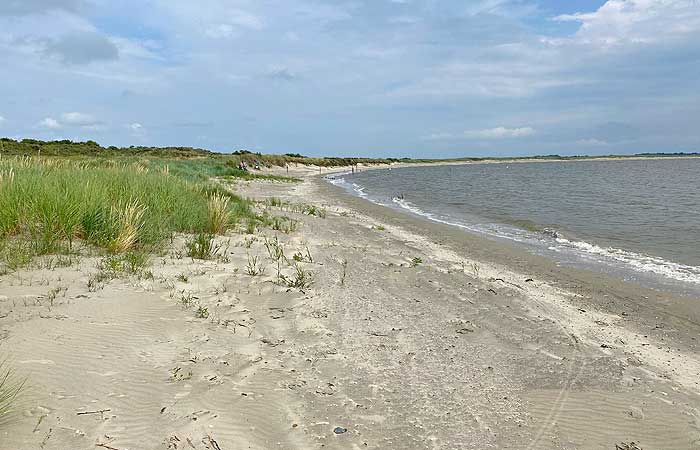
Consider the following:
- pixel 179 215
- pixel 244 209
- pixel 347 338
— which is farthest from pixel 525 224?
pixel 347 338

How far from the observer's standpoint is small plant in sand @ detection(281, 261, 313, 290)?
637cm

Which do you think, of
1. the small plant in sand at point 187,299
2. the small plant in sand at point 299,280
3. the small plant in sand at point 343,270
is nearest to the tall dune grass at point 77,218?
the small plant in sand at point 187,299

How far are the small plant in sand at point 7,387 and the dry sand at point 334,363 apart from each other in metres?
0.07

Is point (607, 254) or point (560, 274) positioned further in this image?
point (607, 254)

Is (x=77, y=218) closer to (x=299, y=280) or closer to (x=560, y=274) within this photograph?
(x=299, y=280)

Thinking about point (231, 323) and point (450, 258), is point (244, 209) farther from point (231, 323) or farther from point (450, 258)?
point (231, 323)

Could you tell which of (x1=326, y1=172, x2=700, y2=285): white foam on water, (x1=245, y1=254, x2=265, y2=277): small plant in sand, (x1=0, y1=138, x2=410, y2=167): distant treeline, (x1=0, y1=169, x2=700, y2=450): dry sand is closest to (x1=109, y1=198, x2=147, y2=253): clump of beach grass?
(x1=0, y1=169, x2=700, y2=450): dry sand

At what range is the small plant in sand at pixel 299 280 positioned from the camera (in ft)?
20.9

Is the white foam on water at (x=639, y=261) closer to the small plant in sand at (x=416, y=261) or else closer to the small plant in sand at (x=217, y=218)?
the small plant in sand at (x=416, y=261)

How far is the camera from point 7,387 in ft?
10.2

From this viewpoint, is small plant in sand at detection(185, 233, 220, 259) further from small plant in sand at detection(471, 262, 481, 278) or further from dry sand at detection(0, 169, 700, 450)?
small plant in sand at detection(471, 262, 481, 278)

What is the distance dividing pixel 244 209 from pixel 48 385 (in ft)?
30.7

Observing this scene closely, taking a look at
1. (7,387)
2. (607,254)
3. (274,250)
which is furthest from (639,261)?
(7,387)

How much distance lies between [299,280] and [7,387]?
3.79m
